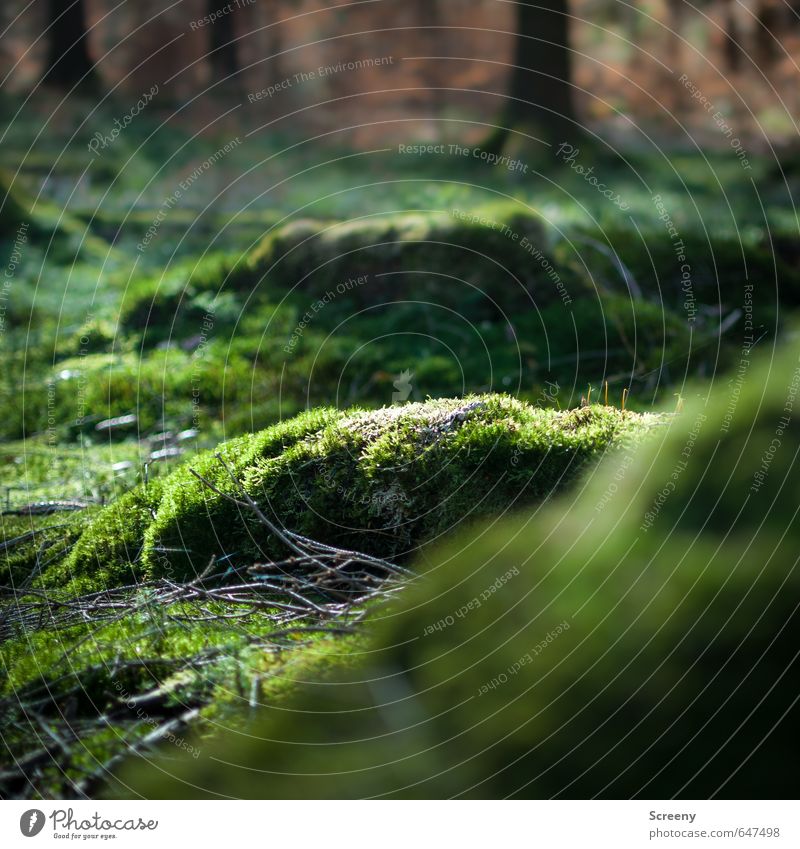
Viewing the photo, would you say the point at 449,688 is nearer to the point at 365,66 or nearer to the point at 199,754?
the point at 199,754

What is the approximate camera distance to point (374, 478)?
2.75m

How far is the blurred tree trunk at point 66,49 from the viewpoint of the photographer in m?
13.9

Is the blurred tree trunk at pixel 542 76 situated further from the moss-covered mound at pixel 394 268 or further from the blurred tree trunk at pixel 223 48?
the blurred tree trunk at pixel 223 48

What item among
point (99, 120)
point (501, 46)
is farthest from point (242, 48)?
point (501, 46)

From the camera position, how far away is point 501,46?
18.0 meters

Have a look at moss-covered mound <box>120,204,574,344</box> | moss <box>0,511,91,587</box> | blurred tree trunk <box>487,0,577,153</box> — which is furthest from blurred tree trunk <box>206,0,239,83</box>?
moss <box>0,511,91,587</box>

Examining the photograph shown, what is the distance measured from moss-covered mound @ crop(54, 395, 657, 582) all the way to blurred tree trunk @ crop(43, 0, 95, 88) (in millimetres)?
13167

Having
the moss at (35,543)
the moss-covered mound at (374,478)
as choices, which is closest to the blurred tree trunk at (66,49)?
the moss at (35,543)

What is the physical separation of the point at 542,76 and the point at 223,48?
8.35m

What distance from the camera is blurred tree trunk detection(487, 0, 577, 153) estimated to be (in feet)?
34.1

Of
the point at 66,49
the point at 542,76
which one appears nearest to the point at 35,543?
the point at 542,76

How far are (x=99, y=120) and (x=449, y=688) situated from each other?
1542 centimetres

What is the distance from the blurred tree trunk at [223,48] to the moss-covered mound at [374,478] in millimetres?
14595

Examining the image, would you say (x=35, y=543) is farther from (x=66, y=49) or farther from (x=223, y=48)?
(x=223, y=48)
